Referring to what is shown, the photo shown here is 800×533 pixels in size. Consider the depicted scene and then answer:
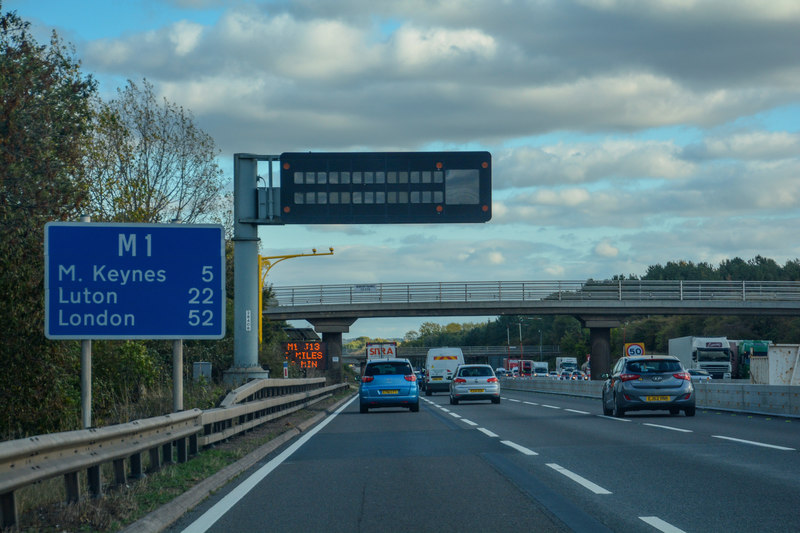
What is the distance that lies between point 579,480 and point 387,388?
60.2 ft

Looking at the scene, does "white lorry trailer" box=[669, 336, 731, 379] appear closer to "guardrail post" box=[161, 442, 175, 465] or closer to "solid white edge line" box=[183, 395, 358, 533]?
"solid white edge line" box=[183, 395, 358, 533]

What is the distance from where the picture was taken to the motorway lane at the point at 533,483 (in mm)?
8172

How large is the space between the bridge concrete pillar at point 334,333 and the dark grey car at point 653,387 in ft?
111

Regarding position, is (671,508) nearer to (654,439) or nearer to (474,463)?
(474,463)

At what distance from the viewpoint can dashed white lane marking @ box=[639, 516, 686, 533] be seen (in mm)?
7625

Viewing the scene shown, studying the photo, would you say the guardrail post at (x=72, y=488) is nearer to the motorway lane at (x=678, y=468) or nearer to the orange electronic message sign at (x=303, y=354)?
the motorway lane at (x=678, y=468)

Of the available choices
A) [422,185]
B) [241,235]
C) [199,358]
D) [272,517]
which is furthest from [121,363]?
[272,517]

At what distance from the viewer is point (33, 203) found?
20469mm

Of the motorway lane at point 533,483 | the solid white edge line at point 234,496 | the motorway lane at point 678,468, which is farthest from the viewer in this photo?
the motorway lane at point 678,468

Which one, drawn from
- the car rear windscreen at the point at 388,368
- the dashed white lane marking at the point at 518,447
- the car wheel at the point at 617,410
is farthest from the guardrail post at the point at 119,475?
the car rear windscreen at the point at 388,368

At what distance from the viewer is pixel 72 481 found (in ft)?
25.3

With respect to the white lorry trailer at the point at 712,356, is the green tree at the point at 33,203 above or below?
above

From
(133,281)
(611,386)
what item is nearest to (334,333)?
(611,386)

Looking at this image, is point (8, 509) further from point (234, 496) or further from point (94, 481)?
point (234, 496)
